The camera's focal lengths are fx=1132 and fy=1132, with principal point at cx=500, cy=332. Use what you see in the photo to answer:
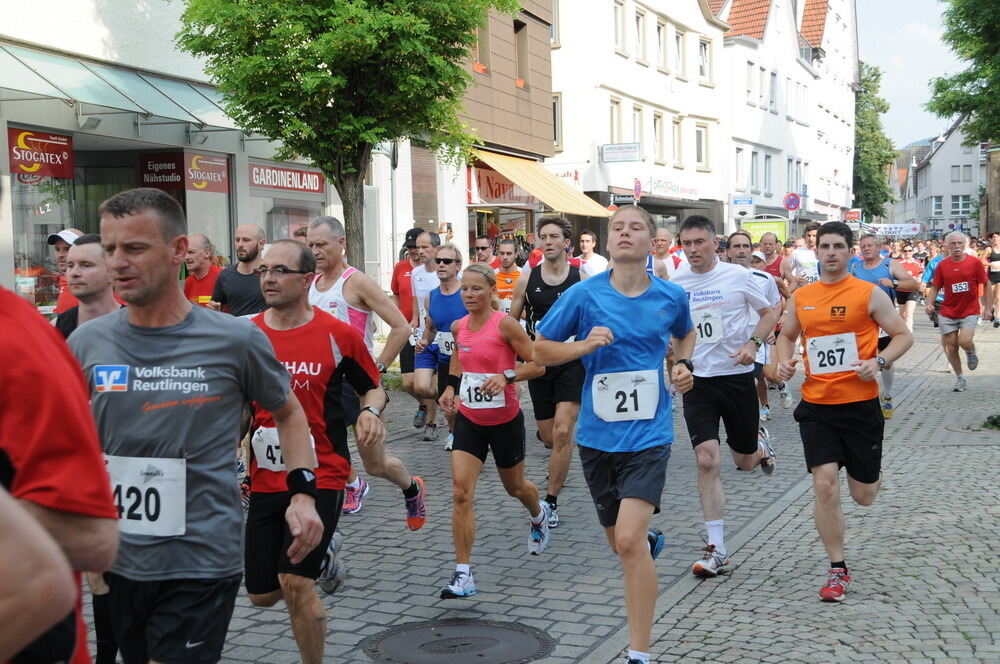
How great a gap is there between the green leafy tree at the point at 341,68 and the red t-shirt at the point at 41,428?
12.4 metres

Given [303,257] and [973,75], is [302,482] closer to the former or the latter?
[303,257]

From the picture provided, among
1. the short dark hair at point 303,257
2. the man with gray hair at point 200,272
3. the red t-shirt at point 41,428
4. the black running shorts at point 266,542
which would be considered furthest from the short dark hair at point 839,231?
the man with gray hair at point 200,272

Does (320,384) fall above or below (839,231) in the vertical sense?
below

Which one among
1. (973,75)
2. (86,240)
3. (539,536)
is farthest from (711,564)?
(973,75)

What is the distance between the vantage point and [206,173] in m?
17.5

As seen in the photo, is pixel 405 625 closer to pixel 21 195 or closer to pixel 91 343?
pixel 91 343

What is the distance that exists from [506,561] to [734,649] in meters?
2.08

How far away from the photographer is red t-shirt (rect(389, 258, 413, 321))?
42.8ft

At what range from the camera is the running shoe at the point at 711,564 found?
6.38 metres

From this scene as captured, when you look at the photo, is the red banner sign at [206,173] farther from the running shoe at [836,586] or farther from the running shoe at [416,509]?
the running shoe at [836,586]

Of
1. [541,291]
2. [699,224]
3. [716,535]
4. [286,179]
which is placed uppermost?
[286,179]

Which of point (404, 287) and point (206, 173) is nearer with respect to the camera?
point (404, 287)

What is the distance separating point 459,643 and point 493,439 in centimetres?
155

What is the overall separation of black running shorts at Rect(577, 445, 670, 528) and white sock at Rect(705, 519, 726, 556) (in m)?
1.48
